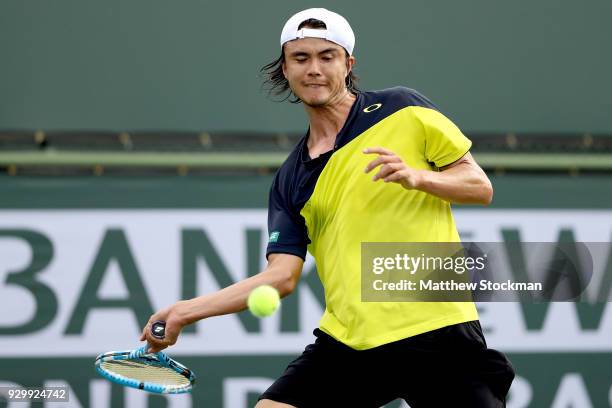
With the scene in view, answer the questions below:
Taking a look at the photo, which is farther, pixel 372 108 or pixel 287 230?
pixel 287 230

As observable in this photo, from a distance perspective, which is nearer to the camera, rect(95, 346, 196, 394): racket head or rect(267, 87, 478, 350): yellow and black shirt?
rect(267, 87, 478, 350): yellow and black shirt

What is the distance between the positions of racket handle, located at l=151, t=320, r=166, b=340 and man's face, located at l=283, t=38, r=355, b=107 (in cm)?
88

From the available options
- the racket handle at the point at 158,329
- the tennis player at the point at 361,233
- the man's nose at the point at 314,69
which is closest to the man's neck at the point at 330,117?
the tennis player at the point at 361,233

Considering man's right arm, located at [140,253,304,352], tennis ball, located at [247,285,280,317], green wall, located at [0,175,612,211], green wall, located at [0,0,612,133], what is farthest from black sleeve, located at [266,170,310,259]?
green wall, located at [0,0,612,133]

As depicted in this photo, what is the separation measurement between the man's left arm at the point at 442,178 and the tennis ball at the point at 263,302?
1.83 feet

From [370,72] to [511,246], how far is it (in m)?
1.22

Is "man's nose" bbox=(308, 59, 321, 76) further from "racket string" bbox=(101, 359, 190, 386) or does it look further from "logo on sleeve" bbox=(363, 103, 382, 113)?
"racket string" bbox=(101, 359, 190, 386)

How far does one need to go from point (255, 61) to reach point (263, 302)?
266 centimetres

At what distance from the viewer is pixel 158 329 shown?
3.45 m

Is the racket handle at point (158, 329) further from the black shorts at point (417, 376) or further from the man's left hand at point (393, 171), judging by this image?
the man's left hand at point (393, 171)

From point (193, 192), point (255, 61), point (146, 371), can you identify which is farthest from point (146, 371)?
point (255, 61)

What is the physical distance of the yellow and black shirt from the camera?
330 centimetres

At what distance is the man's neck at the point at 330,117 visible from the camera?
3.58 m

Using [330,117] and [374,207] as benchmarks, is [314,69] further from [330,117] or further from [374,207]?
[374,207]
